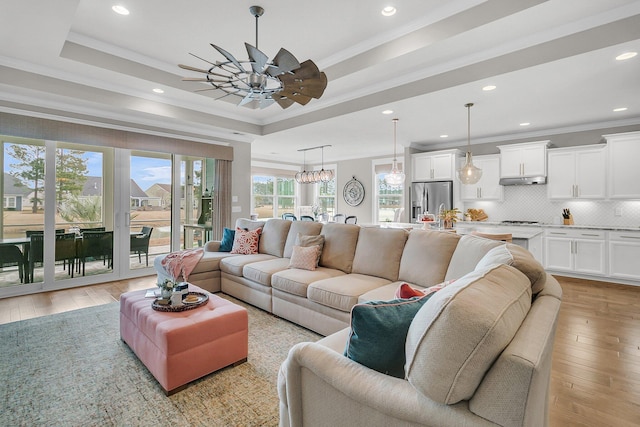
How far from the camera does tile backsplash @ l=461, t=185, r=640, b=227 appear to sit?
5.19m

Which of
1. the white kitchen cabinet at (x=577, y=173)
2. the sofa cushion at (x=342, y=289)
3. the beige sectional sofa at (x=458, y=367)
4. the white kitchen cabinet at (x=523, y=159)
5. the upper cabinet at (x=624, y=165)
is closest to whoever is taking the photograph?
the beige sectional sofa at (x=458, y=367)

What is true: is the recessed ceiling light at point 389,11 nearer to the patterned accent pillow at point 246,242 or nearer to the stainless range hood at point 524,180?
the patterned accent pillow at point 246,242

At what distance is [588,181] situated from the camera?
17.2ft

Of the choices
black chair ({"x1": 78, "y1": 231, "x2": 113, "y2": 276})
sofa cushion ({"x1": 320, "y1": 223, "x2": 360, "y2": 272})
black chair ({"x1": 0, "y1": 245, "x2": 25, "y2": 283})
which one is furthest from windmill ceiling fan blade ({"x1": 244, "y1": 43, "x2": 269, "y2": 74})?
black chair ({"x1": 0, "y1": 245, "x2": 25, "y2": 283})

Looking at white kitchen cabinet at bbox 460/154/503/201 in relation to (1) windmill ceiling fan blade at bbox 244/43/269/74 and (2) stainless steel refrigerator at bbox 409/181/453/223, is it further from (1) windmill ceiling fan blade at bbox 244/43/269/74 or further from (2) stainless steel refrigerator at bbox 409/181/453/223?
(1) windmill ceiling fan blade at bbox 244/43/269/74

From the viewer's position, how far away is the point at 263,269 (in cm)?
351

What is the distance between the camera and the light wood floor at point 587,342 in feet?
6.37

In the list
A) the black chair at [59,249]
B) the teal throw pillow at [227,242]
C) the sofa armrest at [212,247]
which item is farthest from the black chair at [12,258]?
the teal throw pillow at [227,242]

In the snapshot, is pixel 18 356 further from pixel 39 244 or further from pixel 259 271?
pixel 39 244

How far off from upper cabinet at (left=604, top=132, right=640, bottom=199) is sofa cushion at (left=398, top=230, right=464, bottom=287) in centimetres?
423

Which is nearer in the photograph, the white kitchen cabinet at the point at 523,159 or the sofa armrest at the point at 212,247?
the sofa armrest at the point at 212,247

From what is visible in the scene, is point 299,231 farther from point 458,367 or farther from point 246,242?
point 458,367

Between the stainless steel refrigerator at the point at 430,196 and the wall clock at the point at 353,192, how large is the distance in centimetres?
211

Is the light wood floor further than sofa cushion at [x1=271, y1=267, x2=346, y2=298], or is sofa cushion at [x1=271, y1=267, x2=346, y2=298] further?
sofa cushion at [x1=271, y1=267, x2=346, y2=298]
